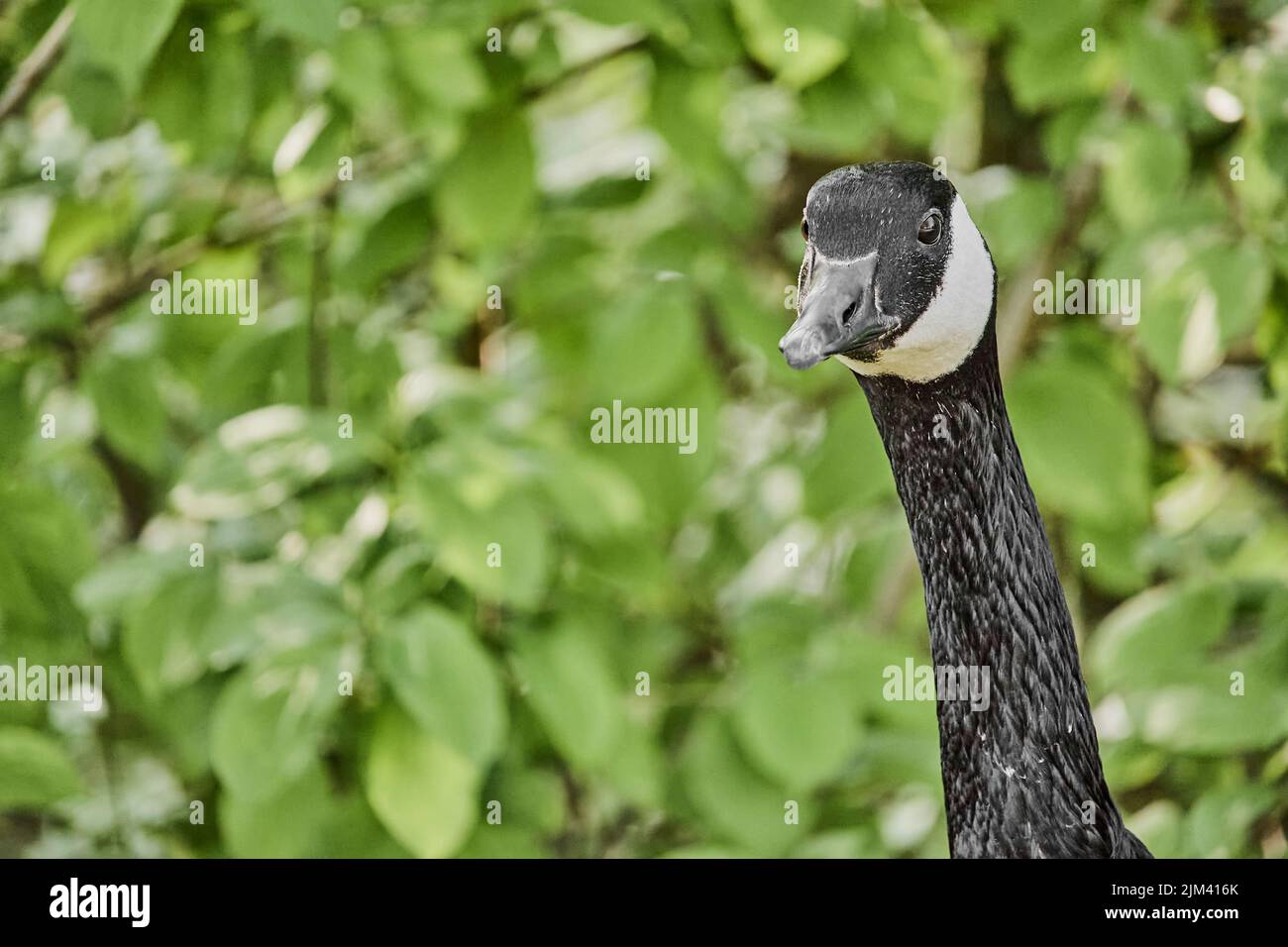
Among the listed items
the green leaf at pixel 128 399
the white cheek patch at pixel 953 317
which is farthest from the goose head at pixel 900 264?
the green leaf at pixel 128 399

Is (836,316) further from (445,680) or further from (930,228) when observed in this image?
(445,680)

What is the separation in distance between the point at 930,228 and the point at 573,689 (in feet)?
1.73

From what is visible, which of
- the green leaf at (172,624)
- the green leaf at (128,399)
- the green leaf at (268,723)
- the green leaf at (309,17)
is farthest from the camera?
the green leaf at (128,399)

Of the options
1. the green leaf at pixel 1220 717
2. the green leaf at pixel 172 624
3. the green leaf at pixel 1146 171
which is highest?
the green leaf at pixel 1146 171

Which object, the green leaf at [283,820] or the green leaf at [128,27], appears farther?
the green leaf at [283,820]

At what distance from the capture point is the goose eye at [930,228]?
0.22 m

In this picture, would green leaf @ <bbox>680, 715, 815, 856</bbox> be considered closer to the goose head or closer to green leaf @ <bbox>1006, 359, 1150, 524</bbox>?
green leaf @ <bbox>1006, 359, 1150, 524</bbox>

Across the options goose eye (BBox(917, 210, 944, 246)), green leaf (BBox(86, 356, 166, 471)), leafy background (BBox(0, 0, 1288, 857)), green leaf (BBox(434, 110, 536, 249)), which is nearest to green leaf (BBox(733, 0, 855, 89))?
leafy background (BBox(0, 0, 1288, 857))

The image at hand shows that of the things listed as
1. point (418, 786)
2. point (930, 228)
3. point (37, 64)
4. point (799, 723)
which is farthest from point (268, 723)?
point (930, 228)

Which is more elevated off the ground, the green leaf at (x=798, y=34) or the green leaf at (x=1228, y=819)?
the green leaf at (x=798, y=34)

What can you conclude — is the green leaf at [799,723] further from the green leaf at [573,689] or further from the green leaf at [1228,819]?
the green leaf at [1228,819]

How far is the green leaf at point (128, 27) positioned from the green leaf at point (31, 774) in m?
0.36

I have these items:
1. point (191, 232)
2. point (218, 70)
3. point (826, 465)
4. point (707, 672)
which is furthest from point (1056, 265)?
point (191, 232)

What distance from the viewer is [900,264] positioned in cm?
23
